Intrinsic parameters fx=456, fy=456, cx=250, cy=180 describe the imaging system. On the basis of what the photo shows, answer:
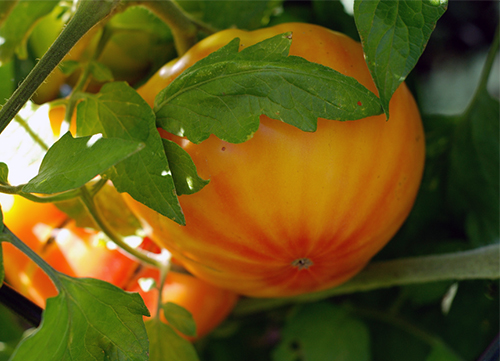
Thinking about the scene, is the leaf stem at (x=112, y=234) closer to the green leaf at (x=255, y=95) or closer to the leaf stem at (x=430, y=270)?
the green leaf at (x=255, y=95)

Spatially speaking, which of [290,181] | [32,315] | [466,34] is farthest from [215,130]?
[466,34]

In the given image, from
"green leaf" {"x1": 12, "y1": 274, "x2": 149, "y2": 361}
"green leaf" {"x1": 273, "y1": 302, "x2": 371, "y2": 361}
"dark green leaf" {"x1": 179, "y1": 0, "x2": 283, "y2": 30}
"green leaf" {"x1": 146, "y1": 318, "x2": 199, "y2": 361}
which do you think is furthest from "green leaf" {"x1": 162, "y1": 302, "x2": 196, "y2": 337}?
"dark green leaf" {"x1": 179, "y1": 0, "x2": 283, "y2": 30}

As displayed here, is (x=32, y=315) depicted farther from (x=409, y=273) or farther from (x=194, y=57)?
(x=409, y=273)

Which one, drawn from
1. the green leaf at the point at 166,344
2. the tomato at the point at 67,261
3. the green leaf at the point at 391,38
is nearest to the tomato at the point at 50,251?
the tomato at the point at 67,261

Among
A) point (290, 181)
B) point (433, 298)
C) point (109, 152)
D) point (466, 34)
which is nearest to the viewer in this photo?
point (109, 152)

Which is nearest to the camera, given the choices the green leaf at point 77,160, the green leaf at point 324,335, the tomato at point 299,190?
the green leaf at point 77,160

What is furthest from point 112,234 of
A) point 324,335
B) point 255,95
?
point 324,335
